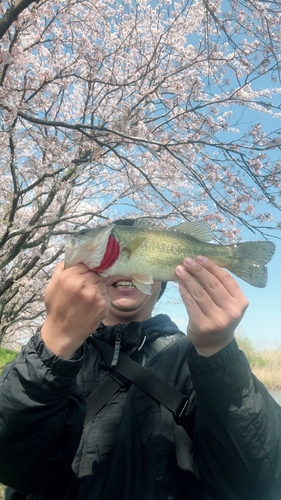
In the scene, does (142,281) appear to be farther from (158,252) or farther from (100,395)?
(100,395)

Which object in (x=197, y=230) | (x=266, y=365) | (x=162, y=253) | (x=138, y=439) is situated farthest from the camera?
(x=266, y=365)

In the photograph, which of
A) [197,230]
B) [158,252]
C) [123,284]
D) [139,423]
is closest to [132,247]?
[158,252]

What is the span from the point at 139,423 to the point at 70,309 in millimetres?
781

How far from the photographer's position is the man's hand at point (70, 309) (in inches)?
71.2

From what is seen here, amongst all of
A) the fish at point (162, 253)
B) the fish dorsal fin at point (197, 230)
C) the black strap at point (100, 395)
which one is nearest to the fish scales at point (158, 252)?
the fish at point (162, 253)

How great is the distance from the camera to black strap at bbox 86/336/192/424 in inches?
81.7

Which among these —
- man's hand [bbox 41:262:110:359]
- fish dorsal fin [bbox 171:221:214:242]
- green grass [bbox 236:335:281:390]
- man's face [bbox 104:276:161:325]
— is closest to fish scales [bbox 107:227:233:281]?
fish dorsal fin [bbox 171:221:214:242]

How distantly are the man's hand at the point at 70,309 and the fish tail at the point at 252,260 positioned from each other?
84 centimetres

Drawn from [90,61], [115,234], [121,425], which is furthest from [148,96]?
[121,425]

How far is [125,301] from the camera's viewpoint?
264 centimetres

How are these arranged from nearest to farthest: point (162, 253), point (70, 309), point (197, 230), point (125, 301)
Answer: point (70, 309) < point (162, 253) < point (197, 230) < point (125, 301)

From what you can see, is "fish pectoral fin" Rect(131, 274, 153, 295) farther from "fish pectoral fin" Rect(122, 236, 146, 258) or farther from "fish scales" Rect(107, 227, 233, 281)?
"fish pectoral fin" Rect(122, 236, 146, 258)

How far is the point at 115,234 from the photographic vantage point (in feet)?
7.00

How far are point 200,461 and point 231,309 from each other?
0.82m
